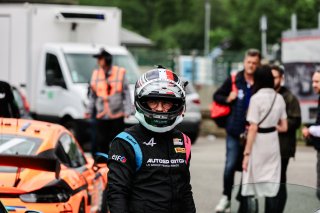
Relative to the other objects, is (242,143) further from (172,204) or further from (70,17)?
(70,17)

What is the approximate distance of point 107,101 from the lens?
12.9 metres

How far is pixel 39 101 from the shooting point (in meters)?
19.1

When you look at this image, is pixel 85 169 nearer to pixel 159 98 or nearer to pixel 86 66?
pixel 159 98

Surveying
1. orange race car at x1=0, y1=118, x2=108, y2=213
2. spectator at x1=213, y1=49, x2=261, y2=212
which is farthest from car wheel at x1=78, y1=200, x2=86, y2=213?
spectator at x1=213, y1=49, x2=261, y2=212

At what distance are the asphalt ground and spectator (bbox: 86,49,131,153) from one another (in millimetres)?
1412

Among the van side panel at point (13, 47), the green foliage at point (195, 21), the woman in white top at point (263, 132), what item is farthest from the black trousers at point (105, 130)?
the green foliage at point (195, 21)

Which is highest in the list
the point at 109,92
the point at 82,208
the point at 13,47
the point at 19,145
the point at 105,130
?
the point at 13,47

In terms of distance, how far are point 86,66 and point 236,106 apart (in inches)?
326

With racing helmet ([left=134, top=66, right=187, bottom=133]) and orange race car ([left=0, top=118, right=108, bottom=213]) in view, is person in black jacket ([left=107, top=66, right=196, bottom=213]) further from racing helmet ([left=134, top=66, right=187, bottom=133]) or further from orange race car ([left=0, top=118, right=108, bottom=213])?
orange race car ([left=0, top=118, right=108, bottom=213])

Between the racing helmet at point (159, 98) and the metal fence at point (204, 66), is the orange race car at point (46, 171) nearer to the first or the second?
the racing helmet at point (159, 98)

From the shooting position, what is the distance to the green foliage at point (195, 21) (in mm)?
89825

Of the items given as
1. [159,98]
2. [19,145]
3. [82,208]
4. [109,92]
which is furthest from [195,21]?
[159,98]

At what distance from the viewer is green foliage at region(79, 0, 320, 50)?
89825 mm

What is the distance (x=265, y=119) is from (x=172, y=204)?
4370 mm
